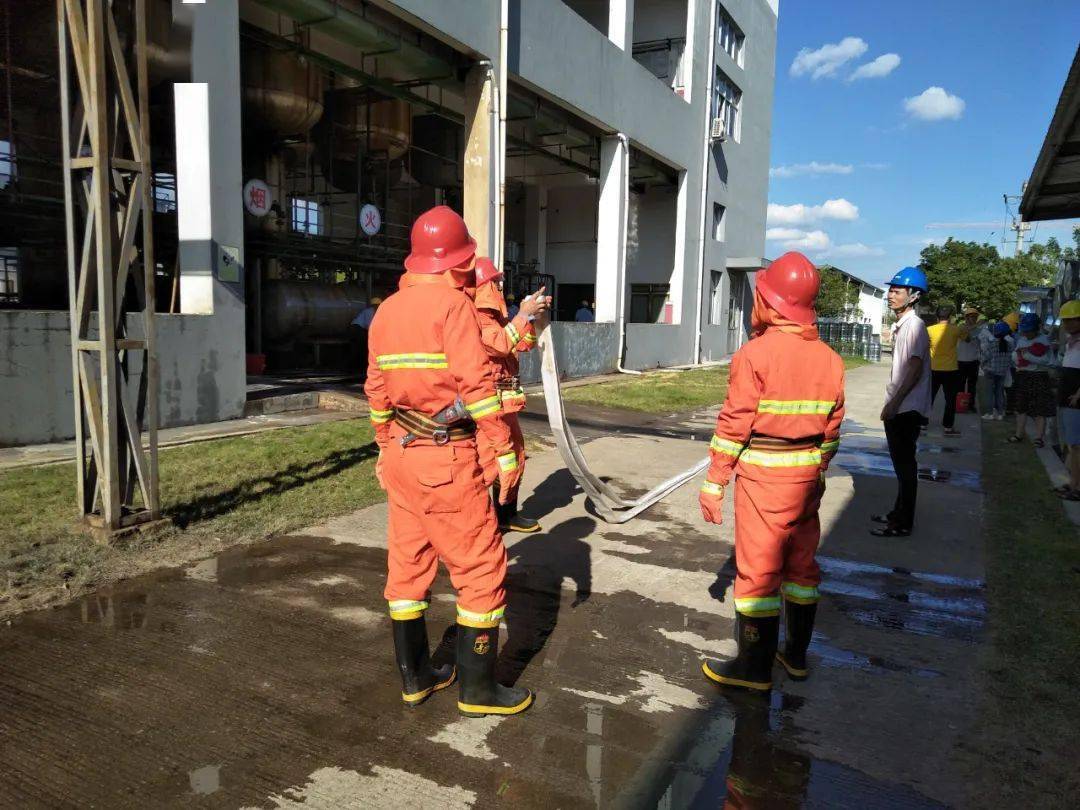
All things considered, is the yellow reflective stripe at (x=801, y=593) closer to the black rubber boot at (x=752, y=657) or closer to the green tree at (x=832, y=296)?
the black rubber boot at (x=752, y=657)

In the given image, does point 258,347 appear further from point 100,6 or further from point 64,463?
point 100,6

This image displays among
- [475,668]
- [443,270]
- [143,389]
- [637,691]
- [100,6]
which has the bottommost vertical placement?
[637,691]

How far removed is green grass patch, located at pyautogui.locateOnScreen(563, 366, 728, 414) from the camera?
44.2ft

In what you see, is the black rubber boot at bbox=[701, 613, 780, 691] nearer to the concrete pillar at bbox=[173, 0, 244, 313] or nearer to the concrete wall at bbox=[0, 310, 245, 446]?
the concrete wall at bbox=[0, 310, 245, 446]

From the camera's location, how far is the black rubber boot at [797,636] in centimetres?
332

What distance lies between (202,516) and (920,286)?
5.74m

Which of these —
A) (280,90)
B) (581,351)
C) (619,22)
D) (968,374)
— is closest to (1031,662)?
(968,374)

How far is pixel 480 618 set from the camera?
2865mm

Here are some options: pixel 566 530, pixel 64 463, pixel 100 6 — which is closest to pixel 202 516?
pixel 64 463

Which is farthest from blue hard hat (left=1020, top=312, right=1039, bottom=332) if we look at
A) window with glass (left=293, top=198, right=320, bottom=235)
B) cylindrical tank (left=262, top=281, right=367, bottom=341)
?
window with glass (left=293, top=198, right=320, bottom=235)

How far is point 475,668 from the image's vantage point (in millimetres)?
2957

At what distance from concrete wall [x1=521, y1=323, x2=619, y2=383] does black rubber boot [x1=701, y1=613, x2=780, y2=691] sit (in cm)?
1215

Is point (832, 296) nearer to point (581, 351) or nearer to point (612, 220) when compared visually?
point (612, 220)

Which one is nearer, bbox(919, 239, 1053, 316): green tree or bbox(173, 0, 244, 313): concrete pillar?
bbox(173, 0, 244, 313): concrete pillar
